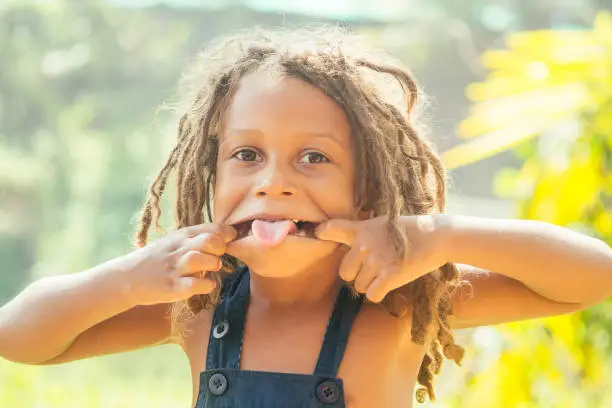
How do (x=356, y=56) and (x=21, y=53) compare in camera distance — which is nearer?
(x=356, y=56)

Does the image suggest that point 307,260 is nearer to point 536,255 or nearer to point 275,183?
point 275,183

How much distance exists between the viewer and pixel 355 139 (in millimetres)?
909

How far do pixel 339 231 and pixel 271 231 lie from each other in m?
0.06

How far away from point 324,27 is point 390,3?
5.25ft

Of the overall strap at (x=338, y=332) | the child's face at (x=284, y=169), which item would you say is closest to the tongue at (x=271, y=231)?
the child's face at (x=284, y=169)

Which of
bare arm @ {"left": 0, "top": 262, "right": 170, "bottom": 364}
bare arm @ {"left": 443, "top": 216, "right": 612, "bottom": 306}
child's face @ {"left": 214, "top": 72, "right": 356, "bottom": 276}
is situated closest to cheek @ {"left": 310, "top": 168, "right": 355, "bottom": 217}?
child's face @ {"left": 214, "top": 72, "right": 356, "bottom": 276}

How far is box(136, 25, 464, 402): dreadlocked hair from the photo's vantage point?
0.91 metres

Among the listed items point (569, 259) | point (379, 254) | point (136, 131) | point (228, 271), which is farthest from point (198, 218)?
point (136, 131)

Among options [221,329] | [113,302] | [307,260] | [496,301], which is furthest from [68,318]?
[496,301]

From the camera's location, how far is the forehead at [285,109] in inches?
34.2

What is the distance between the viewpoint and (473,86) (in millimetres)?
1799

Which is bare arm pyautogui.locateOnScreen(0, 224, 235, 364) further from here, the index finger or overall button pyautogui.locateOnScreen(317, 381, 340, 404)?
overall button pyautogui.locateOnScreen(317, 381, 340, 404)

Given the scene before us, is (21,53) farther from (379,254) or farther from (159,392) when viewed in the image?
(379,254)

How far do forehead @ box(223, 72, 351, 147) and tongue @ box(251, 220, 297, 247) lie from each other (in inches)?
3.6
